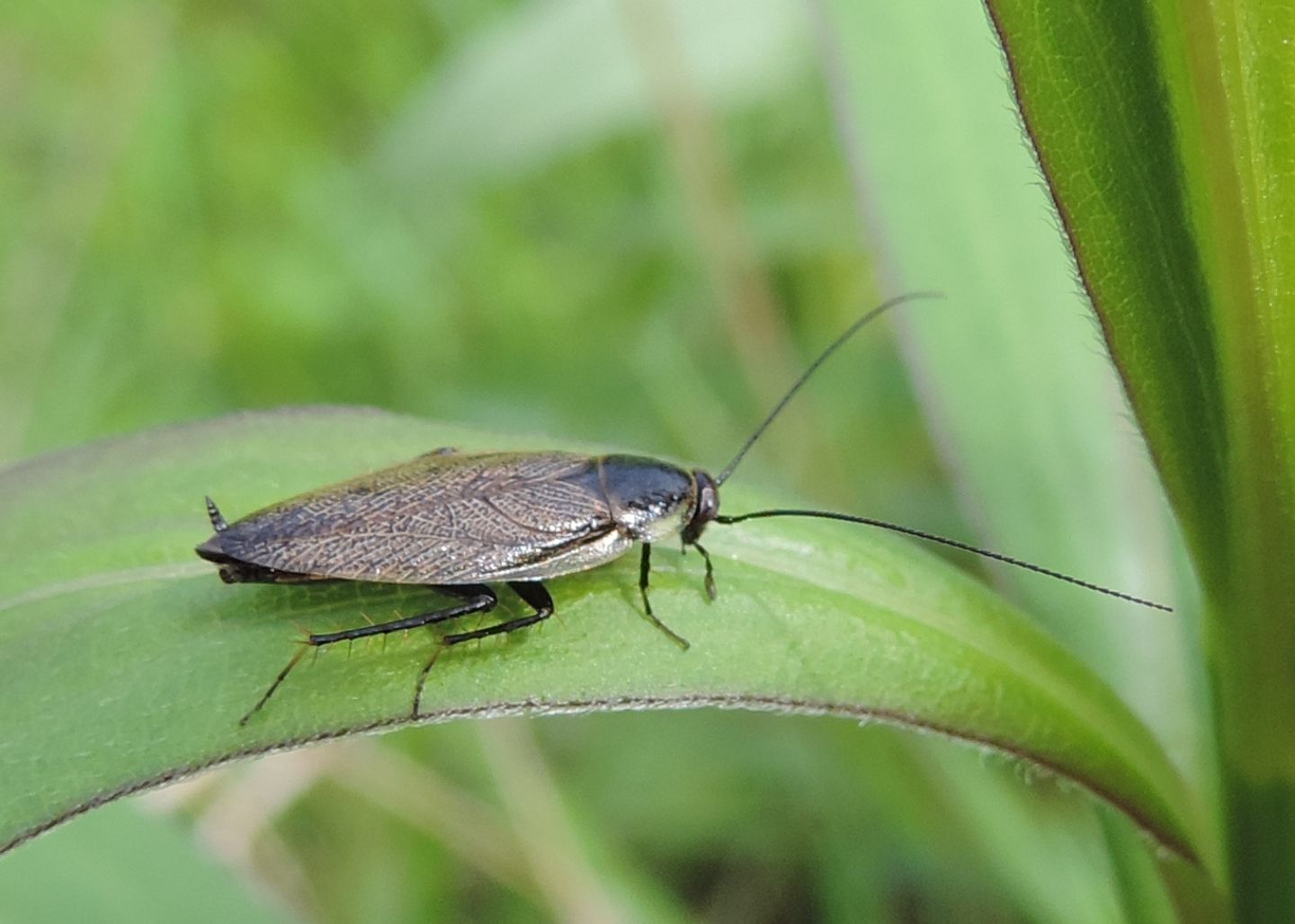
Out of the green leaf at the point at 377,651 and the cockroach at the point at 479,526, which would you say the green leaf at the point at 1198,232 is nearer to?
the green leaf at the point at 377,651

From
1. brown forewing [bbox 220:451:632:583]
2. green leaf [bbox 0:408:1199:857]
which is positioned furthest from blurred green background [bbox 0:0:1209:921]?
brown forewing [bbox 220:451:632:583]

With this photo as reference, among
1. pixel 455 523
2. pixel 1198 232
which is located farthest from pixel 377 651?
pixel 1198 232

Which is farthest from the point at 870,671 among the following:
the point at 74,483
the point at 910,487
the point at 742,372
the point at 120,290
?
the point at 120,290

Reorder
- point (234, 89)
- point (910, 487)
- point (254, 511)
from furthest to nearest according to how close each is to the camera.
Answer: point (234, 89) → point (910, 487) → point (254, 511)

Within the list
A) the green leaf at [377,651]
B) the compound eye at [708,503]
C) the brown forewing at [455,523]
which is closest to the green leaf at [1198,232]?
the green leaf at [377,651]

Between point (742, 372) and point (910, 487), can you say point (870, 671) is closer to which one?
point (910, 487)

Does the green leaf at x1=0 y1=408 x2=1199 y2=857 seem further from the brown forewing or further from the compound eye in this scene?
the compound eye
